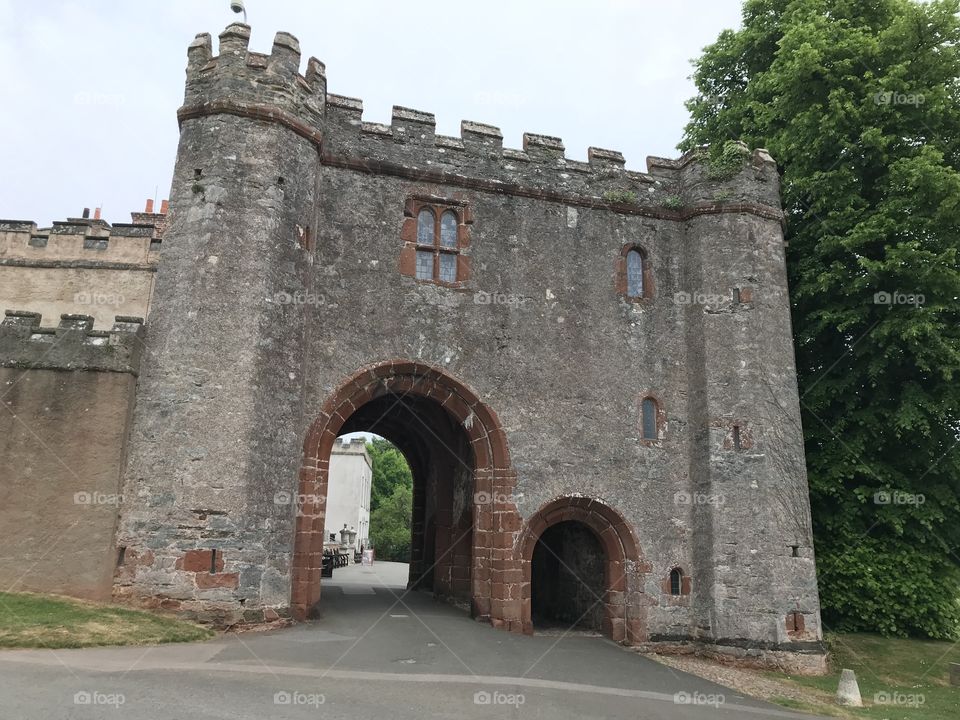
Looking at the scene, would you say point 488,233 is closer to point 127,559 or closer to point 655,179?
point 655,179

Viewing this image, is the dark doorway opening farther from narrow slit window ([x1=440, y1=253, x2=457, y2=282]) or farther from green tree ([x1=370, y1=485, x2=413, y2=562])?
green tree ([x1=370, y1=485, x2=413, y2=562])

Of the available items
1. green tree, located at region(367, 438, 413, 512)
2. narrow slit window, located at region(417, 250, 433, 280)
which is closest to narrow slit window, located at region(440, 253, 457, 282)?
narrow slit window, located at region(417, 250, 433, 280)

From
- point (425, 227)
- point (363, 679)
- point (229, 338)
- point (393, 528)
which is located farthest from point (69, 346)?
point (393, 528)

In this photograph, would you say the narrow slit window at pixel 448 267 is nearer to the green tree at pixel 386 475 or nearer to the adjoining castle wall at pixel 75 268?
the adjoining castle wall at pixel 75 268

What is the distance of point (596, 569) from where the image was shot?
15539 mm

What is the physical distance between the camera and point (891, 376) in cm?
1548

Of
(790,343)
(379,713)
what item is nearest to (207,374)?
(379,713)

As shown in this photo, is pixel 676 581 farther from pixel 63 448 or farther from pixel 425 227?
pixel 63 448

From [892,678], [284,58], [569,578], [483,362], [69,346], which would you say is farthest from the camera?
[569,578]

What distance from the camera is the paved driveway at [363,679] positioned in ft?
24.2

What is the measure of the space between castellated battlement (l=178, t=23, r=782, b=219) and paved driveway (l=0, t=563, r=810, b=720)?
8913mm

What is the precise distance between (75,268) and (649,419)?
15.9 meters

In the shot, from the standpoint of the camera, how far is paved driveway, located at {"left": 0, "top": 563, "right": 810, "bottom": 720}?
24.2ft

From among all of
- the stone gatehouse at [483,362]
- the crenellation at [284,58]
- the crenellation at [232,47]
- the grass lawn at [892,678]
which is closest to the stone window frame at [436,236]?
the stone gatehouse at [483,362]
